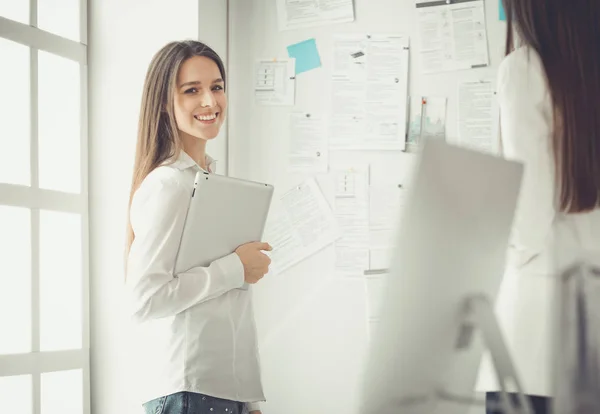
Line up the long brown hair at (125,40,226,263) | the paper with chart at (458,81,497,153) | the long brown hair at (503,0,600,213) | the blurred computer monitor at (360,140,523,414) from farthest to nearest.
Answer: the paper with chart at (458,81,497,153), the long brown hair at (125,40,226,263), the long brown hair at (503,0,600,213), the blurred computer monitor at (360,140,523,414)

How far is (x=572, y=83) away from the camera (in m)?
1.01

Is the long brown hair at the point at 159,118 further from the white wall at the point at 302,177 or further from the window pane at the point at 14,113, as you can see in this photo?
the white wall at the point at 302,177

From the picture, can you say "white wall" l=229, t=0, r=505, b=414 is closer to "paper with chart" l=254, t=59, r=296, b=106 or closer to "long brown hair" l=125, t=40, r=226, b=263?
"paper with chart" l=254, t=59, r=296, b=106

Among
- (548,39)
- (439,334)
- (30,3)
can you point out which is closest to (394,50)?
(30,3)

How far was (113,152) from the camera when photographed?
2.14 metres

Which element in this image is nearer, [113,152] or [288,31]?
[113,152]

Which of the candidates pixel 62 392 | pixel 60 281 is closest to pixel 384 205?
pixel 60 281

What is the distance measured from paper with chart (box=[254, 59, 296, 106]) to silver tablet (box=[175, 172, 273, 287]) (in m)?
0.96

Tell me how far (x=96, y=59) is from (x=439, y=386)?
176 cm

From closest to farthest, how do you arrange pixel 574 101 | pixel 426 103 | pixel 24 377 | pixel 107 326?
pixel 574 101
pixel 24 377
pixel 107 326
pixel 426 103

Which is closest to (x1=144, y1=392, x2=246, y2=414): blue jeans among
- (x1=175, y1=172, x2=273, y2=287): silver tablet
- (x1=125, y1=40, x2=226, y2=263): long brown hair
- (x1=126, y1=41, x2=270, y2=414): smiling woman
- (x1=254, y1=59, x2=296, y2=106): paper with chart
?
(x1=126, y1=41, x2=270, y2=414): smiling woman

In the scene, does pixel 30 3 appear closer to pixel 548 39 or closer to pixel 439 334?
pixel 548 39

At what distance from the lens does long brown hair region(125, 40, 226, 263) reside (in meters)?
1.53

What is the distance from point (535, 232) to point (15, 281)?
1.41m
